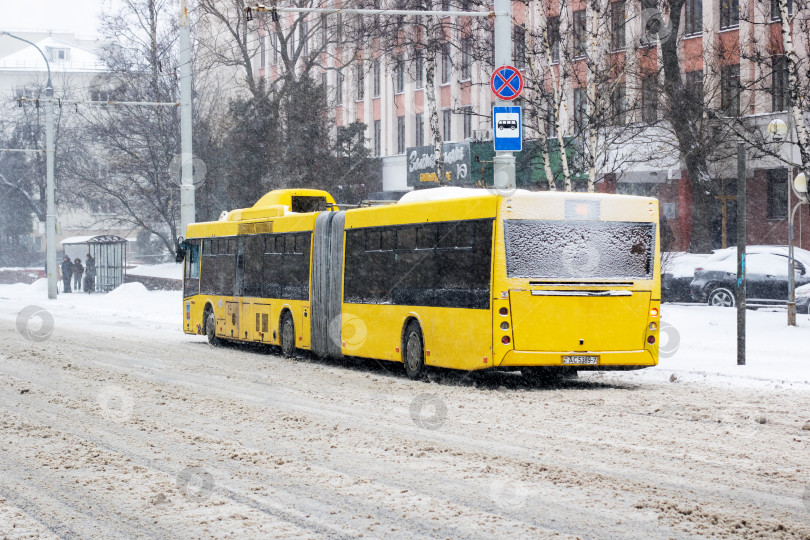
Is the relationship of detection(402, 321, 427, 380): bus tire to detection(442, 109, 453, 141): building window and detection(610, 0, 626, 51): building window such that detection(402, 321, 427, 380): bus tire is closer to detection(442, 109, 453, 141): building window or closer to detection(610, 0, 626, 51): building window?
detection(610, 0, 626, 51): building window

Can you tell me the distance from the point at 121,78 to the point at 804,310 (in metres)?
29.8

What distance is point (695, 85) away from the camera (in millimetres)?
37812

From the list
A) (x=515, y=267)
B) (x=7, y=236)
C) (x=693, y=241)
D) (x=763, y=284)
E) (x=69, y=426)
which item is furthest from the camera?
(x=7, y=236)

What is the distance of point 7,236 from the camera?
275 ft

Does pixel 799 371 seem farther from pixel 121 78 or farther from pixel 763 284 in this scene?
pixel 121 78

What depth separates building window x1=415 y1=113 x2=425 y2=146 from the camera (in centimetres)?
5728

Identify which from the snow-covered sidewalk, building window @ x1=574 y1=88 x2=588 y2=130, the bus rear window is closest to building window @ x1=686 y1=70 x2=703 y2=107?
building window @ x1=574 y1=88 x2=588 y2=130

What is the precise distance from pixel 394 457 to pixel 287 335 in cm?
1255

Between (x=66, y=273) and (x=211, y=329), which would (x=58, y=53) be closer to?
(x=66, y=273)

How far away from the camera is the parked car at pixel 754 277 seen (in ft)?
103

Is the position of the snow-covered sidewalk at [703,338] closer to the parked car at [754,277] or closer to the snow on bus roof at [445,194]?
the parked car at [754,277]

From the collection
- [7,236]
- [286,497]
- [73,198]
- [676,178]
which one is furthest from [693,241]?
[7,236]

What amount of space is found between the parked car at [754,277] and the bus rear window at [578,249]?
1569 cm

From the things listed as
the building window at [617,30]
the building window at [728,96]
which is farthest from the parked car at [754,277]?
the building window at [617,30]
